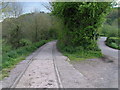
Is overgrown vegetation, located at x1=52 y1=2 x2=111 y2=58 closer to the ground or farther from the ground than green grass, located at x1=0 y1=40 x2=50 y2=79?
farther from the ground

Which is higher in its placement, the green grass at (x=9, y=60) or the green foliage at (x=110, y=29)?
the green foliage at (x=110, y=29)

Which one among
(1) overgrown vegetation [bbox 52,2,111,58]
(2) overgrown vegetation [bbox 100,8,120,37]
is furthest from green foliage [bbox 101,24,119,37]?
(1) overgrown vegetation [bbox 52,2,111,58]

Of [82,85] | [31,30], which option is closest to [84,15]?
[82,85]

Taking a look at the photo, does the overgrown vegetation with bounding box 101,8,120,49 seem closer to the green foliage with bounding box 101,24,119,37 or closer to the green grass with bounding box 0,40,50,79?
the green foliage with bounding box 101,24,119,37

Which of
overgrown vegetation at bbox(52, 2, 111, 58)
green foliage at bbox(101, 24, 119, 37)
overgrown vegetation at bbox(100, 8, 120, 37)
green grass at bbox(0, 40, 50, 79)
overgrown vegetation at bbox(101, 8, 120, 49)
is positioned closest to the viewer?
green grass at bbox(0, 40, 50, 79)

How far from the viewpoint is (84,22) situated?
12773 mm

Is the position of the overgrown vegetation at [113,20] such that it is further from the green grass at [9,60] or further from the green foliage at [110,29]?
the green grass at [9,60]

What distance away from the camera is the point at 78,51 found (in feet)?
42.1

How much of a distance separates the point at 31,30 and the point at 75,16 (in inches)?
670

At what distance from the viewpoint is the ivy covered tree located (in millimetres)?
11992

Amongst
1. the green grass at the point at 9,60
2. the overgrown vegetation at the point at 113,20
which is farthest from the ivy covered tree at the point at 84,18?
the green grass at the point at 9,60

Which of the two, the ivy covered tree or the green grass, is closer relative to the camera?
the green grass

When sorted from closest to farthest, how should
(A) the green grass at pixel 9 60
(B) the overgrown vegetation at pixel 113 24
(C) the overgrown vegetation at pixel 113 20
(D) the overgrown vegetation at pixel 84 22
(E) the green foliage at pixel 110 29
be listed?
1. (A) the green grass at pixel 9 60
2. (C) the overgrown vegetation at pixel 113 20
3. (B) the overgrown vegetation at pixel 113 24
4. (D) the overgrown vegetation at pixel 84 22
5. (E) the green foliage at pixel 110 29

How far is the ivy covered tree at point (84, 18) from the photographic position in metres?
12.0
